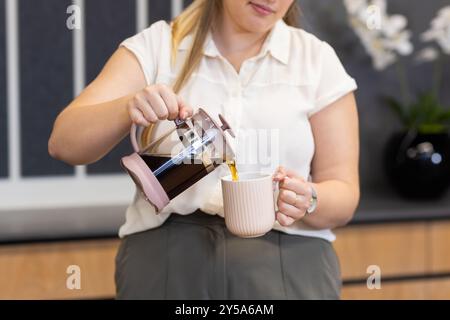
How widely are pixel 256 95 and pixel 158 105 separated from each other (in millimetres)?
199

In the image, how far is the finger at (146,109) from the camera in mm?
773

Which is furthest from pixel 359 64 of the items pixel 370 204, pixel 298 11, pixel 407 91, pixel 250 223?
pixel 250 223

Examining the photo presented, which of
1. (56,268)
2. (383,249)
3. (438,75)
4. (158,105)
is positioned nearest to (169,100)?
(158,105)

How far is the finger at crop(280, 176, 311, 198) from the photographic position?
0.82 meters

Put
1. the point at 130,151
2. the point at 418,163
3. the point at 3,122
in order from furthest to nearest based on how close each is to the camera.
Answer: the point at 418,163 → the point at 3,122 → the point at 130,151

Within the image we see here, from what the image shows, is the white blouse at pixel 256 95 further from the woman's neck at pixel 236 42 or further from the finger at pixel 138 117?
the finger at pixel 138 117

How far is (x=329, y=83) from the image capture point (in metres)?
0.94

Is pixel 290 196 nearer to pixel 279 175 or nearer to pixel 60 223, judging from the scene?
pixel 279 175

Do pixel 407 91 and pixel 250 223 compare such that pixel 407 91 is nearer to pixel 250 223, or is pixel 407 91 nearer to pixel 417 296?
pixel 417 296

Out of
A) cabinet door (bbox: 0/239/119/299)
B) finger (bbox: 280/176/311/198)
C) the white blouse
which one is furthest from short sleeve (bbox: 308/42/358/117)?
cabinet door (bbox: 0/239/119/299)

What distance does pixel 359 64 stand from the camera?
200 cm

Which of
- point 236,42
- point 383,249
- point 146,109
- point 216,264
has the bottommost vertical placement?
point 383,249

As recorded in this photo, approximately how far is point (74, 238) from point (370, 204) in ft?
2.62

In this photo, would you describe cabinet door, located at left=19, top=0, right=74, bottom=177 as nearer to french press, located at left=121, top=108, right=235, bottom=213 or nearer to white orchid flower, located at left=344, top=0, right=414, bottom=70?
french press, located at left=121, top=108, right=235, bottom=213
